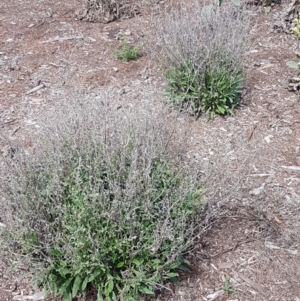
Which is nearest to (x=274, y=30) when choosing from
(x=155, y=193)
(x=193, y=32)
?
(x=193, y=32)

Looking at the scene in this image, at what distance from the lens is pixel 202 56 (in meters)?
3.77

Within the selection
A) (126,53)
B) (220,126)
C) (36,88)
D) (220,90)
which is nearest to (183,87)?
(220,90)

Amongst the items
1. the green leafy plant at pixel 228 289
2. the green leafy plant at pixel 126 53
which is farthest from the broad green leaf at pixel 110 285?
the green leafy plant at pixel 126 53

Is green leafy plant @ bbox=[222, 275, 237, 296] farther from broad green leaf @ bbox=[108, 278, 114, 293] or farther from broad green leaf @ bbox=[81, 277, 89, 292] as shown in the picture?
broad green leaf @ bbox=[81, 277, 89, 292]

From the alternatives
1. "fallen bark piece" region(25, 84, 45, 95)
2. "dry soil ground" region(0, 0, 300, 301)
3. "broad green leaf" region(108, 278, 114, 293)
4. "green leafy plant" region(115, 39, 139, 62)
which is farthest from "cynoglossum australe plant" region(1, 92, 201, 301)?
"green leafy plant" region(115, 39, 139, 62)

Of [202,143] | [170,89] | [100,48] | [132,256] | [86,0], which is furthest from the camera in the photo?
[86,0]

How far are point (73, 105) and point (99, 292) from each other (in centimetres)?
106

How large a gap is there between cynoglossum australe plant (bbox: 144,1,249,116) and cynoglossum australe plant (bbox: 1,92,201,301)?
121 centimetres

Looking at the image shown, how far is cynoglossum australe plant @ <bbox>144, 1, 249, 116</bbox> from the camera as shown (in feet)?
12.3

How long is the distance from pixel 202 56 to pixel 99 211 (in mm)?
1871

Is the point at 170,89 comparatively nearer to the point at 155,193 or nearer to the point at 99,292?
the point at 155,193

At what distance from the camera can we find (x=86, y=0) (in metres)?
5.37

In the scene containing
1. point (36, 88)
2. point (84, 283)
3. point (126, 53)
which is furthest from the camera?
point (126, 53)

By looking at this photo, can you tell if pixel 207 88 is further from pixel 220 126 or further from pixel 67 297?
pixel 67 297
